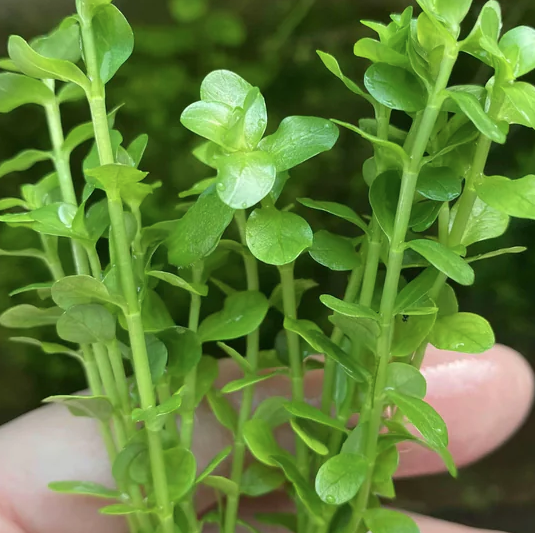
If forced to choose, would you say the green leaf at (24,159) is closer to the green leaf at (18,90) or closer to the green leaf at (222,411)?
the green leaf at (18,90)

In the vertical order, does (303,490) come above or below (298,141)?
below

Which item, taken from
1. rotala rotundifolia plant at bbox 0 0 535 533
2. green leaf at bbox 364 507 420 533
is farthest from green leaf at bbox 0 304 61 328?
green leaf at bbox 364 507 420 533

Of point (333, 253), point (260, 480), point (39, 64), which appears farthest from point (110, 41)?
point (260, 480)

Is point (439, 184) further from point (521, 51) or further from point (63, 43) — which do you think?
point (63, 43)

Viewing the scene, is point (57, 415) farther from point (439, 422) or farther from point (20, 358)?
point (439, 422)

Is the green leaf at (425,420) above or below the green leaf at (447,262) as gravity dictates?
below

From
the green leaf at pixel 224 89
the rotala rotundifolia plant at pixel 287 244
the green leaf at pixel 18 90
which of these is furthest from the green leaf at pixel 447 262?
the green leaf at pixel 18 90
